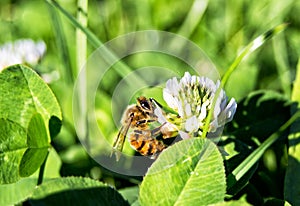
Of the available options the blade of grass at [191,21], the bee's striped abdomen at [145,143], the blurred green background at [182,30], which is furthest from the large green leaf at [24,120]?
the blade of grass at [191,21]

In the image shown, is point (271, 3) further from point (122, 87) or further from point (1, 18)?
point (1, 18)

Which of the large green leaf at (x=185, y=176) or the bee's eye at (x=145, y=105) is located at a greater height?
the bee's eye at (x=145, y=105)

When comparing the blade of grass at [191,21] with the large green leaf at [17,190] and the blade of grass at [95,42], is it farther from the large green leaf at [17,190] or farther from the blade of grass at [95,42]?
the large green leaf at [17,190]

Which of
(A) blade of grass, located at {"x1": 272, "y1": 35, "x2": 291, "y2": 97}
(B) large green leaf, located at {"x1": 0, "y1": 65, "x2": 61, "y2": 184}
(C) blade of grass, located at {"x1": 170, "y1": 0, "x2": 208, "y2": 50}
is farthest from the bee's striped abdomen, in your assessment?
(C) blade of grass, located at {"x1": 170, "y1": 0, "x2": 208, "y2": 50}

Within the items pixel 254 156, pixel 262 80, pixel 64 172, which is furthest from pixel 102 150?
pixel 262 80

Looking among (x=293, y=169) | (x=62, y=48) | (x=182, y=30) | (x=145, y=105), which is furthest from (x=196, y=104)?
(x=182, y=30)

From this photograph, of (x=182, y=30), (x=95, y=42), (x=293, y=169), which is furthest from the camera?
(x=182, y=30)

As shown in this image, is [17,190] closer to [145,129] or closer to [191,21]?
[145,129]
